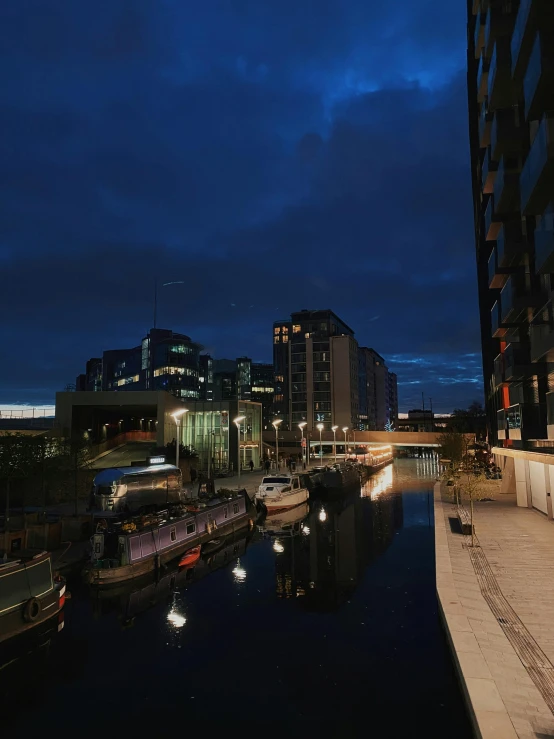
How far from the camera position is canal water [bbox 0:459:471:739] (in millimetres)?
12898

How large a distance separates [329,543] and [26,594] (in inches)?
880

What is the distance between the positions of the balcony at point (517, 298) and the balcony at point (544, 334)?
382cm

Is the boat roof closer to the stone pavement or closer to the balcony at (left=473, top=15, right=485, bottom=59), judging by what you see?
the stone pavement

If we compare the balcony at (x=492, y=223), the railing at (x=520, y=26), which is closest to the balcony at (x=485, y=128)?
the balcony at (x=492, y=223)

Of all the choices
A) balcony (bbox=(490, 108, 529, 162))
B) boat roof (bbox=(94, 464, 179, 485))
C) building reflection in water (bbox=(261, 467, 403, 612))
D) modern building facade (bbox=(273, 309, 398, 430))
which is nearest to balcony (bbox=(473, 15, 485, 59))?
balcony (bbox=(490, 108, 529, 162))

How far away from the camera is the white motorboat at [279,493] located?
44125 mm

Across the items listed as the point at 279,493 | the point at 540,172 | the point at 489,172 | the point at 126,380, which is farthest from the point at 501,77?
the point at 126,380

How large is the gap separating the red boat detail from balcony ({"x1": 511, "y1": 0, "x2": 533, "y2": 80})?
104 ft

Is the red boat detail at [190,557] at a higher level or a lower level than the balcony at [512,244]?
lower

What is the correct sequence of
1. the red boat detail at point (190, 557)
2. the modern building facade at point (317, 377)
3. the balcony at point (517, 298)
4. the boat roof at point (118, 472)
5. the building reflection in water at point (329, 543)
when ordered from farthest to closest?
the modern building facade at point (317, 377) → the boat roof at point (118, 472) → the balcony at point (517, 298) → the red boat detail at point (190, 557) → the building reflection in water at point (329, 543)

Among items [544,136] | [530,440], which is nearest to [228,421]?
[530,440]

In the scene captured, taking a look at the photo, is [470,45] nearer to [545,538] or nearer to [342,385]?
[545,538]

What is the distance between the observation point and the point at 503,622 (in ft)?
46.9

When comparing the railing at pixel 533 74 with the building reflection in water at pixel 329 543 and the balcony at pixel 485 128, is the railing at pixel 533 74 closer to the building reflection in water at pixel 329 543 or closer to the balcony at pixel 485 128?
the balcony at pixel 485 128
